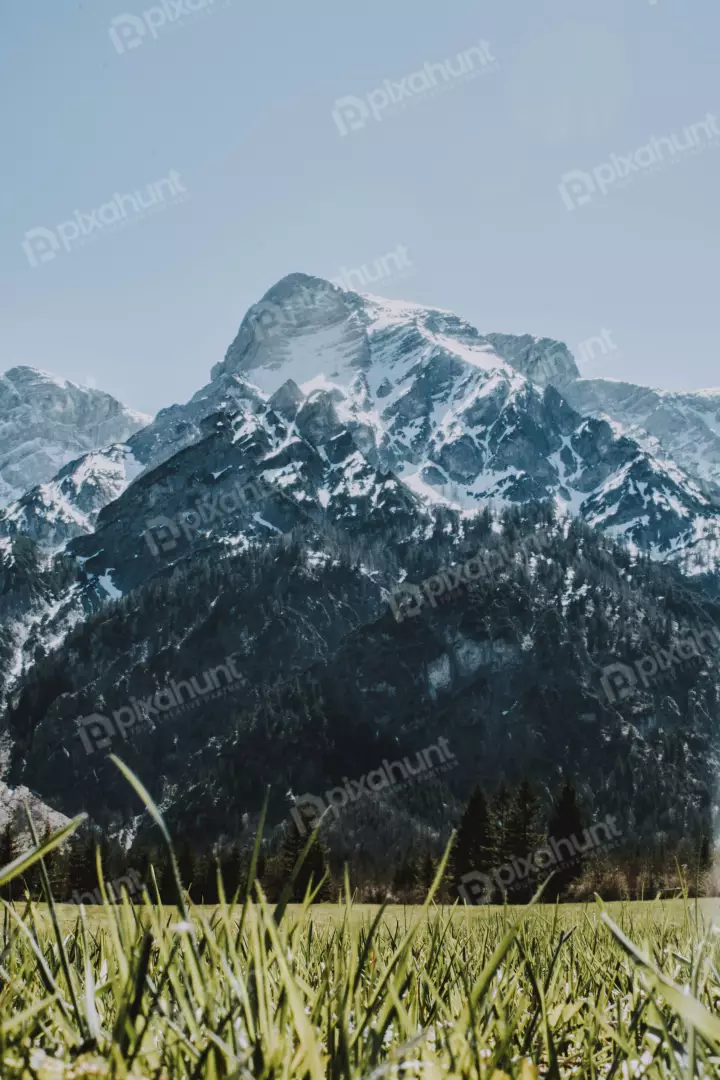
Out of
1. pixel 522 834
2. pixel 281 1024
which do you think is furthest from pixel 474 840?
pixel 281 1024

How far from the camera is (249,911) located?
3.77 ft

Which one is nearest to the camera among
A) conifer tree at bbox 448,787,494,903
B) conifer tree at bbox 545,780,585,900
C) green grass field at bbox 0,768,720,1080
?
green grass field at bbox 0,768,720,1080

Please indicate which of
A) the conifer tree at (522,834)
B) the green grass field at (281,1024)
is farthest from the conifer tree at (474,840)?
the green grass field at (281,1024)

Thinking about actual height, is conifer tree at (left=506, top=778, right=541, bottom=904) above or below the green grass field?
below

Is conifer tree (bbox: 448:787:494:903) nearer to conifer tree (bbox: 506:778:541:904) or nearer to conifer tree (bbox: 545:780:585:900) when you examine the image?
conifer tree (bbox: 506:778:541:904)

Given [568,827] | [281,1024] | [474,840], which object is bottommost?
[568,827]

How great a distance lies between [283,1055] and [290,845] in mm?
62911

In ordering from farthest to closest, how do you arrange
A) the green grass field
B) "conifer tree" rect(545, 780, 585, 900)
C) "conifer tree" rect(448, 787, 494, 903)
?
"conifer tree" rect(545, 780, 585, 900) < "conifer tree" rect(448, 787, 494, 903) < the green grass field

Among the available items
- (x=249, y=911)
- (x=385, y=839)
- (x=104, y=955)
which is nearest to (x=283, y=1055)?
(x=249, y=911)

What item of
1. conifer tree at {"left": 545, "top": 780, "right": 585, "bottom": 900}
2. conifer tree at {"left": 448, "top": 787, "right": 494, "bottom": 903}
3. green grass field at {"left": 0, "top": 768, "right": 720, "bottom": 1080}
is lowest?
conifer tree at {"left": 545, "top": 780, "right": 585, "bottom": 900}

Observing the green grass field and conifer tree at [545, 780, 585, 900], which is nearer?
the green grass field

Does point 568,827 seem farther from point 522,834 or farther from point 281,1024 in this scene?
point 281,1024

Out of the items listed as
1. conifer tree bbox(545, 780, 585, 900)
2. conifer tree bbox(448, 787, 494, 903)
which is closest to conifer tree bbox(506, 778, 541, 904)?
conifer tree bbox(448, 787, 494, 903)

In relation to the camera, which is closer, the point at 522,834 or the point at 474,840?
the point at 522,834
